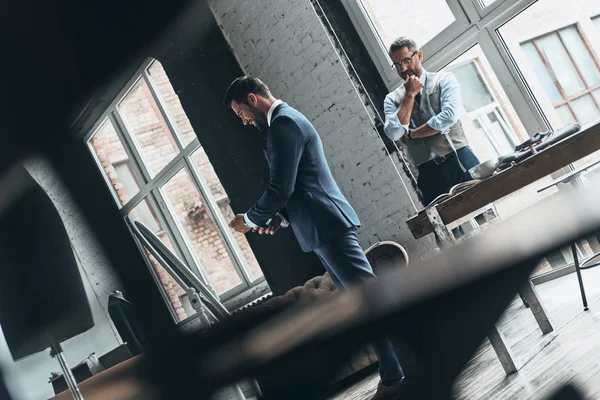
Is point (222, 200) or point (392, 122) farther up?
point (222, 200)

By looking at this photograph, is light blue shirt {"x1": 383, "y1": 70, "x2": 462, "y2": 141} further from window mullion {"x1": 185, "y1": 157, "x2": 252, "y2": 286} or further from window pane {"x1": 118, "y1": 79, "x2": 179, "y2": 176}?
window pane {"x1": 118, "y1": 79, "x2": 179, "y2": 176}

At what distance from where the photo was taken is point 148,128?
4.75 metres

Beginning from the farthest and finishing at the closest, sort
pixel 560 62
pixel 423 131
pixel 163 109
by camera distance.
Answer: pixel 163 109
pixel 423 131
pixel 560 62

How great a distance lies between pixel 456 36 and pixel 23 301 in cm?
301

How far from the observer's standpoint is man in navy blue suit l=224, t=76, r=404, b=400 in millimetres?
2133

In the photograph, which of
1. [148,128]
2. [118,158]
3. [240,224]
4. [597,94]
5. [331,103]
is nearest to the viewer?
[240,224]

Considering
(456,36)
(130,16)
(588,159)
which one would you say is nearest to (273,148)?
(456,36)

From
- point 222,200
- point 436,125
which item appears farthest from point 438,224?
point 222,200

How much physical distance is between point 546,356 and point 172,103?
3.29 meters

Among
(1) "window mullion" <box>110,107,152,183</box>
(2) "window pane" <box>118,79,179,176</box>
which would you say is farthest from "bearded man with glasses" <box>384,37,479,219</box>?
(1) "window mullion" <box>110,107,152,183</box>

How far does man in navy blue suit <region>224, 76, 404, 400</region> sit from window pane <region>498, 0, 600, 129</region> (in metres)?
1.23

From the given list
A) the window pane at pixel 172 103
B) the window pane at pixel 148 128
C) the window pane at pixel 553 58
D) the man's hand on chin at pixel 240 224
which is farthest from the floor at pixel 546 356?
the window pane at pixel 148 128

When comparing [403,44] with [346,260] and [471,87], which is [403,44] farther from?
[346,260]

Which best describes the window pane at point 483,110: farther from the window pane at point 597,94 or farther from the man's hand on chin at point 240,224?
the man's hand on chin at point 240,224
